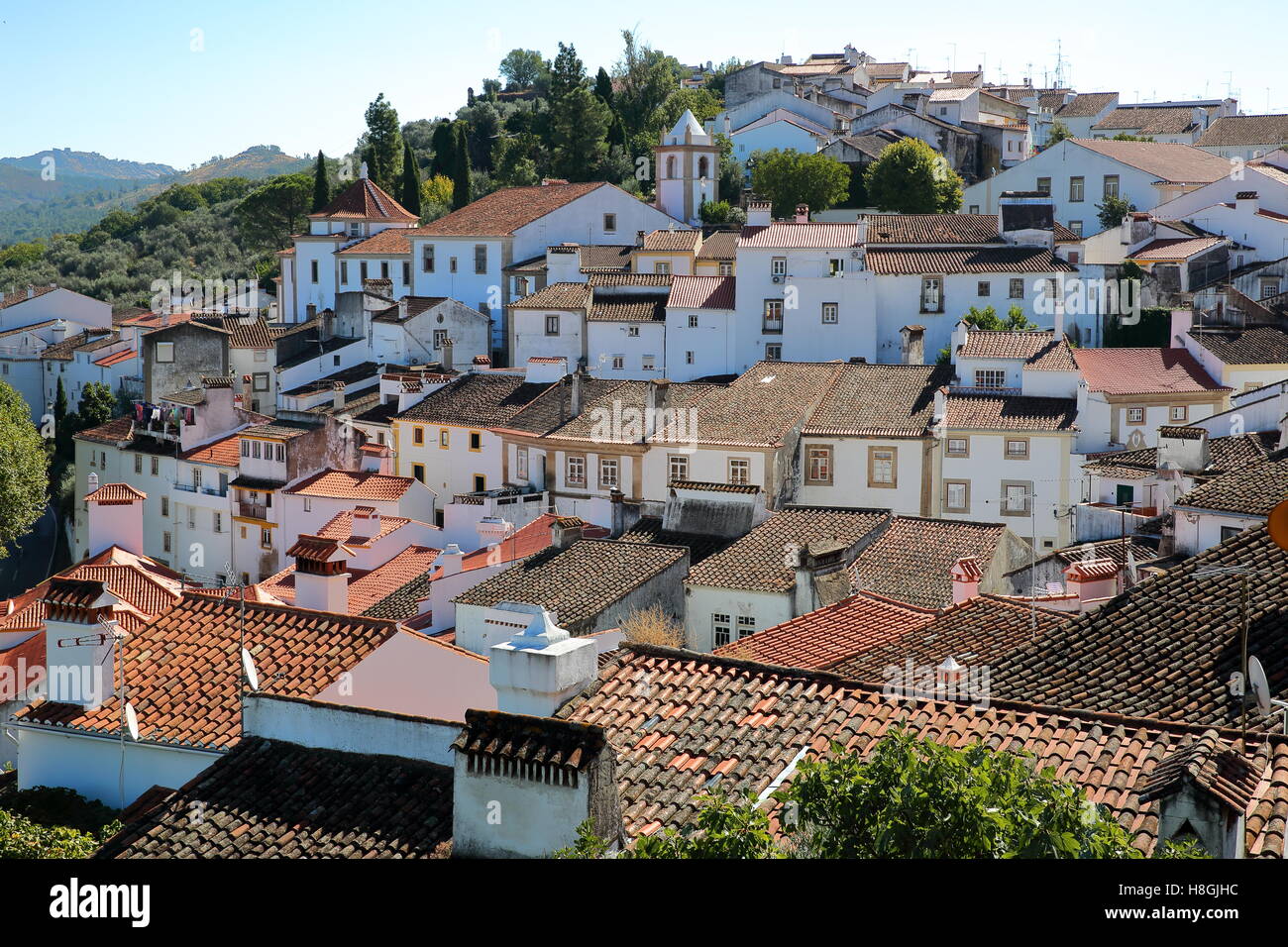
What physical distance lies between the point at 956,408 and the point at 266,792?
27.8 meters

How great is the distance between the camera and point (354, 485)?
41188mm

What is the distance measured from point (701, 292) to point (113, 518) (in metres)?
21.3

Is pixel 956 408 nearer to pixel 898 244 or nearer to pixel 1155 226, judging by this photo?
pixel 898 244

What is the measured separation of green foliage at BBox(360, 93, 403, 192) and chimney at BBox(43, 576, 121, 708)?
63.0 metres

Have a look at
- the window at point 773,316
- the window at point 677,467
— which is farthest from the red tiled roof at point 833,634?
the window at point 773,316

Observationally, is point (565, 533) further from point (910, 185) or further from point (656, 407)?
point (910, 185)

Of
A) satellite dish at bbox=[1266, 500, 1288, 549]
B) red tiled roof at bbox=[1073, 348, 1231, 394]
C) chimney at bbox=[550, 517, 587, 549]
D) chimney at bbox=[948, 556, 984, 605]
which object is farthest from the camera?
red tiled roof at bbox=[1073, 348, 1231, 394]

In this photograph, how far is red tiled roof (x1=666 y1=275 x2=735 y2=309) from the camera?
46.0 metres

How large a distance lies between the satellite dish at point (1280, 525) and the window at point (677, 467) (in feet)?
91.0

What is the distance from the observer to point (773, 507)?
35.3m

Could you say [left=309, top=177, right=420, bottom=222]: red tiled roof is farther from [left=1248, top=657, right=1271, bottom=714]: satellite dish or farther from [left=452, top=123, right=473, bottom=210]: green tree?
[left=1248, top=657, right=1271, bottom=714]: satellite dish

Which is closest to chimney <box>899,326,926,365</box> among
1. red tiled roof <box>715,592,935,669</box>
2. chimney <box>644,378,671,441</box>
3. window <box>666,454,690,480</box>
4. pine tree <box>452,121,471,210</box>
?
chimney <box>644,378,671,441</box>

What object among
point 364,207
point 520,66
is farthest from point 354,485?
point 520,66
